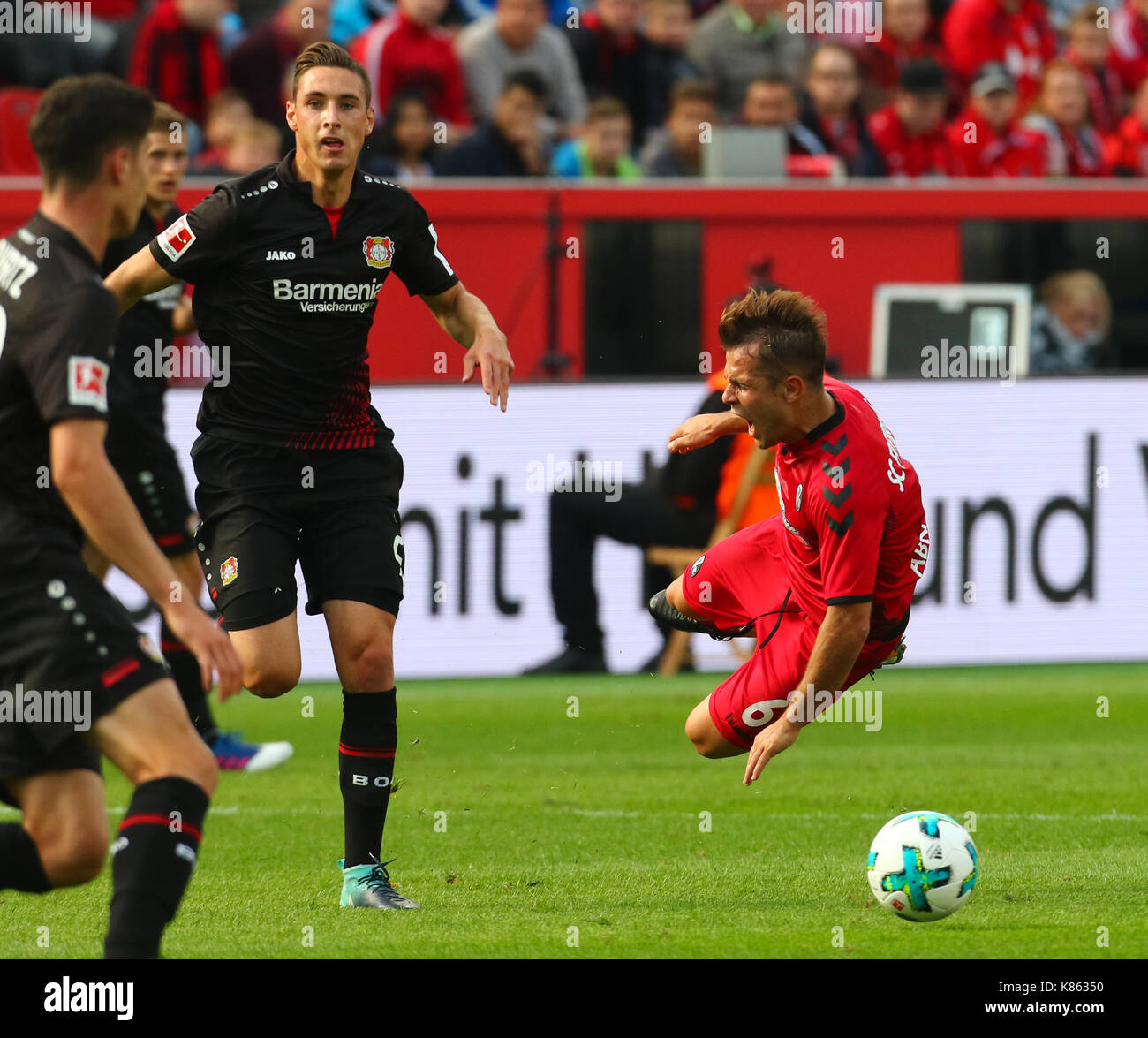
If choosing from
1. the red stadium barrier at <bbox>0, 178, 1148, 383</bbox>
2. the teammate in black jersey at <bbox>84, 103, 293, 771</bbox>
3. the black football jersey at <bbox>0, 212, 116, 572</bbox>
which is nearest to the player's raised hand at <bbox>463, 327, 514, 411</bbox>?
the black football jersey at <bbox>0, 212, 116, 572</bbox>

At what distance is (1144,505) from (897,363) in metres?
2.21

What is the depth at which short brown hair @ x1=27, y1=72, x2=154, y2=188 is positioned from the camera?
4.35m

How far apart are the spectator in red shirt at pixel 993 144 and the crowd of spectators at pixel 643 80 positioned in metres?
0.01

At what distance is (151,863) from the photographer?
171 inches

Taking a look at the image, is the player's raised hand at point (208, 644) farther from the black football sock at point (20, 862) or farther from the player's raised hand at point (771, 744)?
the player's raised hand at point (771, 744)

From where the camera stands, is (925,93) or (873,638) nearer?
(873,638)

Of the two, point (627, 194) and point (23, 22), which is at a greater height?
point (23, 22)

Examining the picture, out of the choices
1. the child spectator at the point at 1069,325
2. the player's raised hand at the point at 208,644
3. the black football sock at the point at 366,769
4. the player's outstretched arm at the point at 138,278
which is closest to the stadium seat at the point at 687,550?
the child spectator at the point at 1069,325

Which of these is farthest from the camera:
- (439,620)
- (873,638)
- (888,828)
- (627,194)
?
(627,194)

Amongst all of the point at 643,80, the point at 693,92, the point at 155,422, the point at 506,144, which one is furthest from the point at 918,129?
the point at 155,422

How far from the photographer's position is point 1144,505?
12.0 m

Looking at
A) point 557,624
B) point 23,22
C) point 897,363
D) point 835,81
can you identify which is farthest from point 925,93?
point 23,22

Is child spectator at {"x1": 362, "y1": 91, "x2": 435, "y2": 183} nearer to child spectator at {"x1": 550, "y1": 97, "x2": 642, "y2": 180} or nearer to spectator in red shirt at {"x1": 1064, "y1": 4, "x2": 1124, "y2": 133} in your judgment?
child spectator at {"x1": 550, "y1": 97, "x2": 642, "y2": 180}

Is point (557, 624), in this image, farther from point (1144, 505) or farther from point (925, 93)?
point (925, 93)
